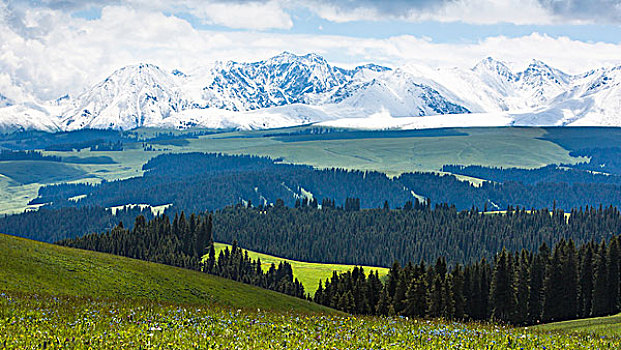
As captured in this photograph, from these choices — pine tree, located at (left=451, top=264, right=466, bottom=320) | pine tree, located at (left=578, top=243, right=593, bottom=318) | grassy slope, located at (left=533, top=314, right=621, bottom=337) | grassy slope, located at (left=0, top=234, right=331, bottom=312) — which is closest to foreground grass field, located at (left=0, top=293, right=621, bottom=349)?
grassy slope, located at (left=533, top=314, right=621, bottom=337)

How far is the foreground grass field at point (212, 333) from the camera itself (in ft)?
74.3

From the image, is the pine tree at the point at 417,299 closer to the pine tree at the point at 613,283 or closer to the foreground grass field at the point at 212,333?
the pine tree at the point at 613,283

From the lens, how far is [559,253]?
4449 inches

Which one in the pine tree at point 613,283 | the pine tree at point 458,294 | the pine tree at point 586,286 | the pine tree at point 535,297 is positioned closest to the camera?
the pine tree at point 613,283

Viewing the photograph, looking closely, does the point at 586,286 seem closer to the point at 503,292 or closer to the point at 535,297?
the point at 535,297

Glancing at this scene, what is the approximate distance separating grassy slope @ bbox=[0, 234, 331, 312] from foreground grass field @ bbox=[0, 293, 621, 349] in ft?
92.7

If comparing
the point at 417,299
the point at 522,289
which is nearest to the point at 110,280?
the point at 417,299

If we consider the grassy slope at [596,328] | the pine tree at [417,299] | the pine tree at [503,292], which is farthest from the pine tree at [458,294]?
the grassy slope at [596,328]

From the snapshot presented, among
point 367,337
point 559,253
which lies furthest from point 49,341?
point 559,253

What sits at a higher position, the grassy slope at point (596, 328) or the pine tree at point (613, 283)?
the grassy slope at point (596, 328)

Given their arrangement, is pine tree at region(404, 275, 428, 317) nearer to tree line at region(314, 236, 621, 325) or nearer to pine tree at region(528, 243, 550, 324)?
tree line at region(314, 236, 621, 325)

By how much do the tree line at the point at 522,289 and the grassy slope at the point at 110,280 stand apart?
94.4ft

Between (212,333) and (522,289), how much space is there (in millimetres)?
94983

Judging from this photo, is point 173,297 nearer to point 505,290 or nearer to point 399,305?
point 399,305
